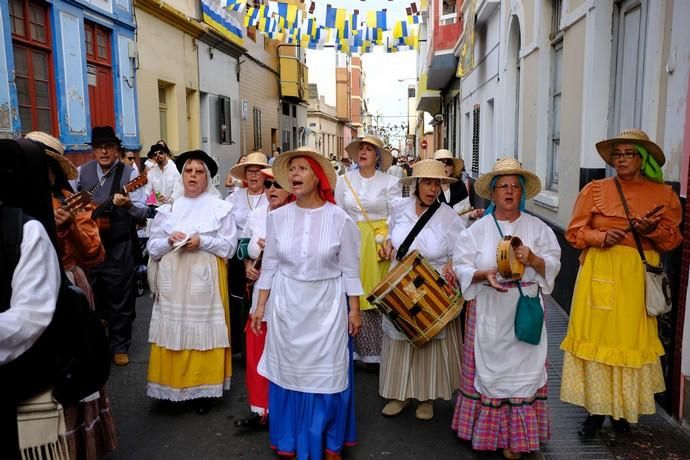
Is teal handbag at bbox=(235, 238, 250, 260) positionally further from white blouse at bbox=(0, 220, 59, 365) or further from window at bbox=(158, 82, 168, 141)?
window at bbox=(158, 82, 168, 141)

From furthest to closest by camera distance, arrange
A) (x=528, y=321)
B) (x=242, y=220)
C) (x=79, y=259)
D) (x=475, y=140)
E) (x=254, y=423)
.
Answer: (x=475, y=140) → (x=242, y=220) → (x=254, y=423) → (x=79, y=259) → (x=528, y=321)

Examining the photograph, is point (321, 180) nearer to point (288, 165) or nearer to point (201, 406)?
point (288, 165)

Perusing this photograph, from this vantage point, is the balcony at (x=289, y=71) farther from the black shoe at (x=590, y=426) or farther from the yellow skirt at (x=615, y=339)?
the black shoe at (x=590, y=426)

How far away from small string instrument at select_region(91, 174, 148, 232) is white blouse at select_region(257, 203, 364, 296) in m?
2.31

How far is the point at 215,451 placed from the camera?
3965 mm

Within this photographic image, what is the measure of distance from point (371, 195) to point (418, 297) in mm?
1980

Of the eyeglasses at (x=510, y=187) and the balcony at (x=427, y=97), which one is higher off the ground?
the balcony at (x=427, y=97)

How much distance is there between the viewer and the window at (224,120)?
16.8m

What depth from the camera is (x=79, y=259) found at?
405cm

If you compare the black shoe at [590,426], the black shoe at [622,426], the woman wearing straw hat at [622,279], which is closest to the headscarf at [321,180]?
the woman wearing straw hat at [622,279]

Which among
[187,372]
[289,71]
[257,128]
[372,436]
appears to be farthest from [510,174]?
[289,71]

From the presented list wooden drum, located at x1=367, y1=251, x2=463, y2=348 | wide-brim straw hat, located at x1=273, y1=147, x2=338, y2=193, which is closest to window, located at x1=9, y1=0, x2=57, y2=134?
wide-brim straw hat, located at x1=273, y1=147, x2=338, y2=193

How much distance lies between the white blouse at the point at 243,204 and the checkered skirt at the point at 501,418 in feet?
7.09

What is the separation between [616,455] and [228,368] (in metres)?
2.63
